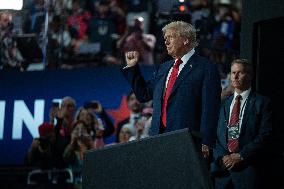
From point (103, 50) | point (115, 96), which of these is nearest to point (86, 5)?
point (103, 50)

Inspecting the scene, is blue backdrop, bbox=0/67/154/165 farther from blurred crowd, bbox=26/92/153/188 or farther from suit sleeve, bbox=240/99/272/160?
suit sleeve, bbox=240/99/272/160

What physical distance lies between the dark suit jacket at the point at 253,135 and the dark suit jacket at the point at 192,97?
0.34 m

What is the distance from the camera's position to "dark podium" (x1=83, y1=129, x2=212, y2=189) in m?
2.57

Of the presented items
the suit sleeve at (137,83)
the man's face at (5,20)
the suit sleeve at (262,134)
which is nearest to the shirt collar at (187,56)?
the suit sleeve at (137,83)

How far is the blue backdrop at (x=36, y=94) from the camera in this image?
905 cm

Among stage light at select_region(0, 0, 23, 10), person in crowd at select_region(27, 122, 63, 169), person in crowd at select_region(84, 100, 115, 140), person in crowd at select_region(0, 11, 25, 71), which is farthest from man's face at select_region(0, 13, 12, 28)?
stage light at select_region(0, 0, 23, 10)

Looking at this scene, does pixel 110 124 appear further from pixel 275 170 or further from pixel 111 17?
pixel 275 170

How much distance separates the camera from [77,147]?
865 centimetres

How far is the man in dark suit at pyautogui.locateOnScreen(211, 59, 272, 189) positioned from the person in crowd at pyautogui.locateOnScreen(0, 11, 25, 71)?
6.60 metres

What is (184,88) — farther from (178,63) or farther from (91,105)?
(91,105)

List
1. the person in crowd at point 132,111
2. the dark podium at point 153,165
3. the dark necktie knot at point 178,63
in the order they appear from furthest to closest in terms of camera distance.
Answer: the person in crowd at point 132,111, the dark necktie knot at point 178,63, the dark podium at point 153,165

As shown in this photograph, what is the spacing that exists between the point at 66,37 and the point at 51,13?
537 mm

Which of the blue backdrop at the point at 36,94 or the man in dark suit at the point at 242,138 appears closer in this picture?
the man in dark suit at the point at 242,138

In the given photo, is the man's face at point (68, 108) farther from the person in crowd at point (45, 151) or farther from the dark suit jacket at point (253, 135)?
the dark suit jacket at point (253, 135)
